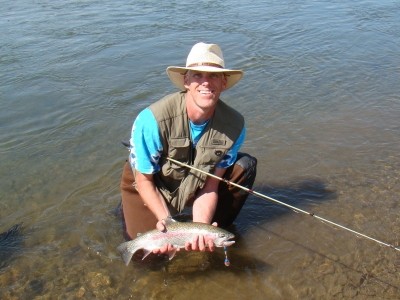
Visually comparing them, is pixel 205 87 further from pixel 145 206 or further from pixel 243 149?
pixel 243 149

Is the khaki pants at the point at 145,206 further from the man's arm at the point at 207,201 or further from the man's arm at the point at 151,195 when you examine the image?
the man's arm at the point at 151,195

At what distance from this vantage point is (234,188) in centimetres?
480

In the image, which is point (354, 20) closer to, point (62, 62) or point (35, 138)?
point (62, 62)

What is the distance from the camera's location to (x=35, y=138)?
7.12m

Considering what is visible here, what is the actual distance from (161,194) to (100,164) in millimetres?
2193

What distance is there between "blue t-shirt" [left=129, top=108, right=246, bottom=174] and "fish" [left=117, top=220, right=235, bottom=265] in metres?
0.60

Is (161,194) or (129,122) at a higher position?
(161,194)

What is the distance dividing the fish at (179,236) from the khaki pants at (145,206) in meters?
0.45

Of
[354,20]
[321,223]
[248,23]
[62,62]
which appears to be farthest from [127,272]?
[354,20]

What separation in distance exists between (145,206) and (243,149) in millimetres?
2544

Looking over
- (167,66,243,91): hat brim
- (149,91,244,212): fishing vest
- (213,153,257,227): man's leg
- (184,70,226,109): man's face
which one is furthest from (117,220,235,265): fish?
(167,66,243,91): hat brim

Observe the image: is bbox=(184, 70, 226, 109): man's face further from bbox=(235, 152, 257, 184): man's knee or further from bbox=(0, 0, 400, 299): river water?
bbox=(0, 0, 400, 299): river water

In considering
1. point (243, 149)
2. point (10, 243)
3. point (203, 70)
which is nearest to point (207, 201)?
point (203, 70)

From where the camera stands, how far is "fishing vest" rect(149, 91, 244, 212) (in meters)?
4.17
